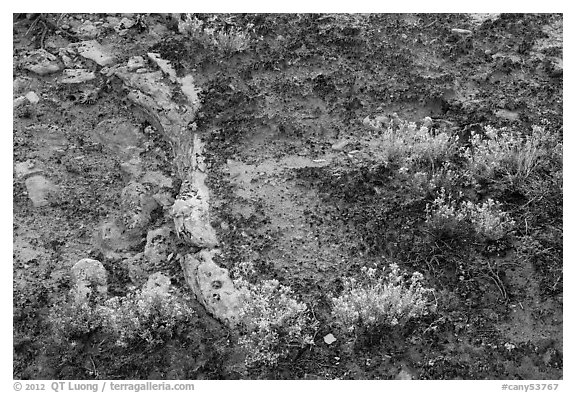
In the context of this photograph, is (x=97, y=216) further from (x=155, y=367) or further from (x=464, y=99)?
(x=464, y=99)

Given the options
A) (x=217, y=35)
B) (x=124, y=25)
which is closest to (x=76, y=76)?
(x=124, y=25)

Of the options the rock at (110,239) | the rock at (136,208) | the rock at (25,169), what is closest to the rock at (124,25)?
the rock at (25,169)

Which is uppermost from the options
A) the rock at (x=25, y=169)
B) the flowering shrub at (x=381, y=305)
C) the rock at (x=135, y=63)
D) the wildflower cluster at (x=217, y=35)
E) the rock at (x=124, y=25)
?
the wildflower cluster at (x=217, y=35)

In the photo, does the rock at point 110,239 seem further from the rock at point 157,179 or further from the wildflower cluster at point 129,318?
the wildflower cluster at point 129,318

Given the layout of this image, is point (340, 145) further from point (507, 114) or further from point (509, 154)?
point (507, 114)

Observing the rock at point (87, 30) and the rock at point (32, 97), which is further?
the rock at point (87, 30)

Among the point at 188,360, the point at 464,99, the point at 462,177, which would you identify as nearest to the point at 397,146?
the point at 462,177
